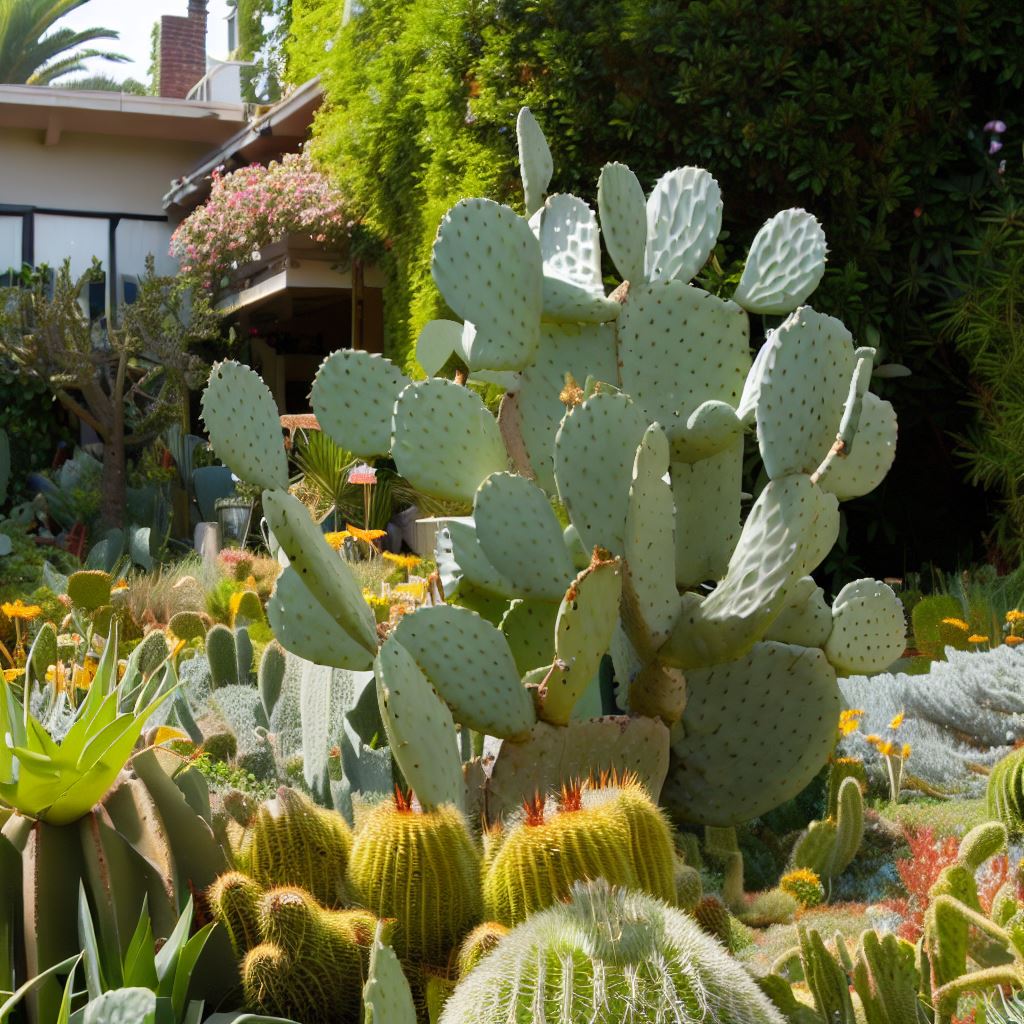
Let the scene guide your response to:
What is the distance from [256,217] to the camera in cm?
1277

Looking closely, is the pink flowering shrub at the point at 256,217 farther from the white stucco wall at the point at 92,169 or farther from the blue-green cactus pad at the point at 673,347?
the blue-green cactus pad at the point at 673,347

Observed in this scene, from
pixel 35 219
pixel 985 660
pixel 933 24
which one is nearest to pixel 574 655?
pixel 985 660

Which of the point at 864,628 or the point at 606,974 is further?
the point at 864,628

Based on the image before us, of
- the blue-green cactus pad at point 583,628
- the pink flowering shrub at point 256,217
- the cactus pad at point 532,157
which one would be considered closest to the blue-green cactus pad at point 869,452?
the blue-green cactus pad at point 583,628

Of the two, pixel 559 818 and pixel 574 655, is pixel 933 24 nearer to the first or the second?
pixel 574 655

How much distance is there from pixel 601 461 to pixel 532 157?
4.43ft

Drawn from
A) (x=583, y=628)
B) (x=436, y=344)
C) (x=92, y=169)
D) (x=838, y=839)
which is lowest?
(x=838, y=839)

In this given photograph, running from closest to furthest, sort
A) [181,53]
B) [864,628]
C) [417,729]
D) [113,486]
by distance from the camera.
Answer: [417,729], [864,628], [113,486], [181,53]

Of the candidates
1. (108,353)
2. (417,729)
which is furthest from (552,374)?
(108,353)

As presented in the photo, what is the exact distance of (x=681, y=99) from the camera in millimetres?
6969

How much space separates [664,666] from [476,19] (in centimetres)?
574

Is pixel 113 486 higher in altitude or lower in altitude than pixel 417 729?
higher

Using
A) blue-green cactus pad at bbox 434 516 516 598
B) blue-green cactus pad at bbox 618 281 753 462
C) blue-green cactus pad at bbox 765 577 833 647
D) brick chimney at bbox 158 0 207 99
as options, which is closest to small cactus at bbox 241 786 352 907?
blue-green cactus pad at bbox 434 516 516 598

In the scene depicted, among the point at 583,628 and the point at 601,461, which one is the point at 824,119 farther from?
the point at 583,628
